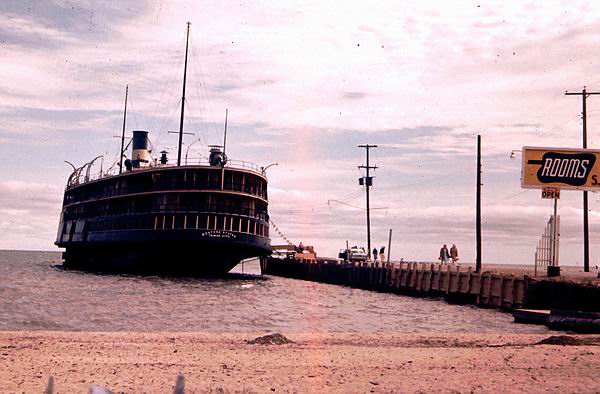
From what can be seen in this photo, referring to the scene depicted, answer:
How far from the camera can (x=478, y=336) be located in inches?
715

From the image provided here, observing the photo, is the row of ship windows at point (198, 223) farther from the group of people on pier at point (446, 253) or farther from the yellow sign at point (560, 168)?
the yellow sign at point (560, 168)

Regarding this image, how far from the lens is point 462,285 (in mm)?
36781

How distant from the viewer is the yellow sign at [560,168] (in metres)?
33.7

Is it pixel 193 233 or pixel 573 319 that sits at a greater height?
pixel 193 233

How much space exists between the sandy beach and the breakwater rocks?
1153cm

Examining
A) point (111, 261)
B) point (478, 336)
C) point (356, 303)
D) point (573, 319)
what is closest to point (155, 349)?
point (478, 336)

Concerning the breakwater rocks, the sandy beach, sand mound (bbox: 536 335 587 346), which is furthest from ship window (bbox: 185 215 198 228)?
sand mound (bbox: 536 335 587 346)

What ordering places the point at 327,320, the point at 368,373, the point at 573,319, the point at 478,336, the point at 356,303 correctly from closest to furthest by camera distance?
the point at 368,373
the point at 478,336
the point at 573,319
the point at 327,320
the point at 356,303

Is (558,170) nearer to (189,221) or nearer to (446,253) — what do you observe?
(446,253)

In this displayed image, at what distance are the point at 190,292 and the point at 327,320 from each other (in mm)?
13910

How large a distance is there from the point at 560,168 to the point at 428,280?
464 inches

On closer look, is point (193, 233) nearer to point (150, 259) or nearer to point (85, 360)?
point (150, 259)

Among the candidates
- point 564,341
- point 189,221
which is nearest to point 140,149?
point 189,221

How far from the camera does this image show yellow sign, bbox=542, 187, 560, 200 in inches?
1297
